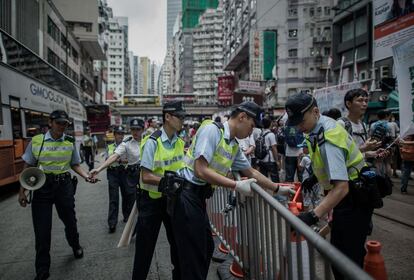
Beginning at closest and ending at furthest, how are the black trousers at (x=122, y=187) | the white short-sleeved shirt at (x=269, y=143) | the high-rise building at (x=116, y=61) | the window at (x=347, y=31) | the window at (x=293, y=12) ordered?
the black trousers at (x=122, y=187) < the white short-sleeved shirt at (x=269, y=143) < the window at (x=347, y=31) < the window at (x=293, y=12) < the high-rise building at (x=116, y=61)

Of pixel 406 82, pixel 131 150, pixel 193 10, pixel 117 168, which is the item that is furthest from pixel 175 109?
pixel 193 10

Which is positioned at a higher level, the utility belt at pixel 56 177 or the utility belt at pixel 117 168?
the utility belt at pixel 56 177

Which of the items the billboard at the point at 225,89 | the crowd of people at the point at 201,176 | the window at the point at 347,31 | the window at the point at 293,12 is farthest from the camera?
the billboard at the point at 225,89

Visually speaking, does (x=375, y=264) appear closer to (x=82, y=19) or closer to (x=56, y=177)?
(x=56, y=177)

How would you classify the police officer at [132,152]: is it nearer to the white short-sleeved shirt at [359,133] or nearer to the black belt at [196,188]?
the black belt at [196,188]

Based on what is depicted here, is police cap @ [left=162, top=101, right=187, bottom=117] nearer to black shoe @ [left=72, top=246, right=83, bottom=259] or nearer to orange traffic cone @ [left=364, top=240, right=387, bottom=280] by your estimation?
orange traffic cone @ [left=364, top=240, right=387, bottom=280]

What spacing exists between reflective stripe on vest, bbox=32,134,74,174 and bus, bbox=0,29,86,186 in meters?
4.98

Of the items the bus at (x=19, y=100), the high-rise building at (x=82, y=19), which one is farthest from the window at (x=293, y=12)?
the bus at (x=19, y=100)

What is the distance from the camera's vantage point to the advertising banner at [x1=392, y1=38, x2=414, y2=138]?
465 centimetres

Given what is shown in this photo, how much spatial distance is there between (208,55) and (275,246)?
4777 inches

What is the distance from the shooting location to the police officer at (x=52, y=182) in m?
3.88

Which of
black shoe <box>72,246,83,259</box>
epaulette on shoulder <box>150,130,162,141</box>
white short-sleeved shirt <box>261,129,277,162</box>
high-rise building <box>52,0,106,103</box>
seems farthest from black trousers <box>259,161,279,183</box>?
high-rise building <box>52,0,106,103</box>

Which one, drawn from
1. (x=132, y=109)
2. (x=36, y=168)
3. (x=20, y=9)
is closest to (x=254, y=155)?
(x=36, y=168)

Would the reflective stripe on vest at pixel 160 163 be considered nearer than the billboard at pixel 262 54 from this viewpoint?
Yes
